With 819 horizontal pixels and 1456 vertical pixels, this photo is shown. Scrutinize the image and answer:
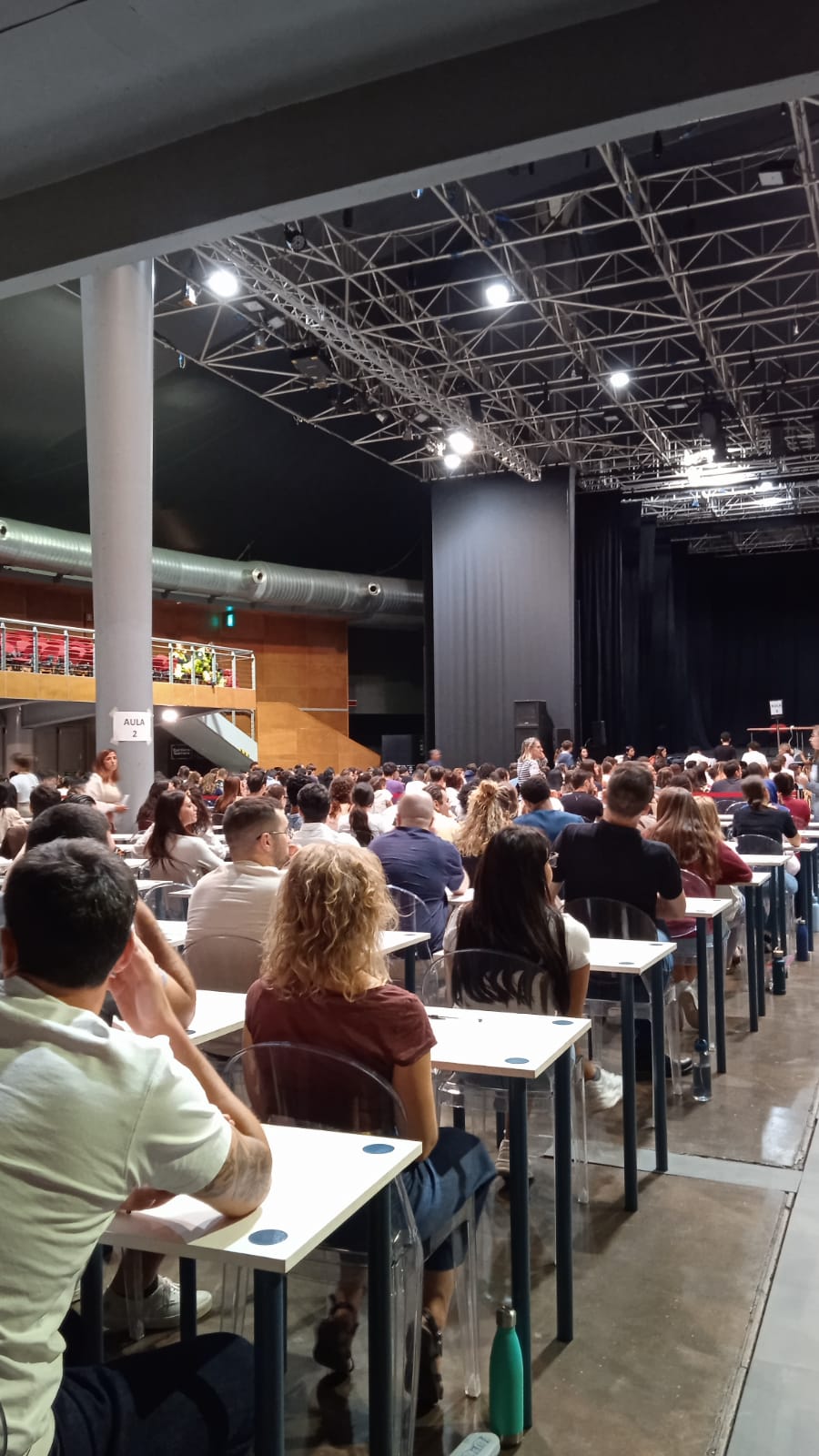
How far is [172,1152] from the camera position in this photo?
143 cm

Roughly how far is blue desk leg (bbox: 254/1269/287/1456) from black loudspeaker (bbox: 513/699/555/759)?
16.1 m

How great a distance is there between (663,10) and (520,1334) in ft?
11.0

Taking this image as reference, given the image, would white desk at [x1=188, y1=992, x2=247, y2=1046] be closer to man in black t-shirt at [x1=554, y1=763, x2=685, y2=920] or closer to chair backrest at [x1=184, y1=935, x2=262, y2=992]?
chair backrest at [x1=184, y1=935, x2=262, y2=992]

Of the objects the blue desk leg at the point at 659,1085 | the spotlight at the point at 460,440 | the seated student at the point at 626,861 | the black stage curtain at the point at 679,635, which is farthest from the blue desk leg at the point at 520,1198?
the black stage curtain at the point at 679,635

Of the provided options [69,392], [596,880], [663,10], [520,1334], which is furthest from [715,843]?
[69,392]

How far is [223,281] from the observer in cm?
1084

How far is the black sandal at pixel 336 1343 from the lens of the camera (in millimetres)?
2176

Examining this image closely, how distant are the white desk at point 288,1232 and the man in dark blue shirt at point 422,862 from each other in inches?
112

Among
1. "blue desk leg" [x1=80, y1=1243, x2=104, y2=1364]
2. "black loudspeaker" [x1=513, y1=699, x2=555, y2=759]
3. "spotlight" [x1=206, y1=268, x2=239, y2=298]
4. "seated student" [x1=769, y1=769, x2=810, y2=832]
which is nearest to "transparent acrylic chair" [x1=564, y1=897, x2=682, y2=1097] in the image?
"blue desk leg" [x1=80, y1=1243, x2=104, y2=1364]

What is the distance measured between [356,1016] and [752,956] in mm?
3867

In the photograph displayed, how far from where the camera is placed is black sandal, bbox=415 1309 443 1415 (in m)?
2.34

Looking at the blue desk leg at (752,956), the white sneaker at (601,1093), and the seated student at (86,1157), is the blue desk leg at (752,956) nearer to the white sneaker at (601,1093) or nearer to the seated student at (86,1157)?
the white sneaker at (601,1093)

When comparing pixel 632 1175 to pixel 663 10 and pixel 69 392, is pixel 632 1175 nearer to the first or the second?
pixel 663 10

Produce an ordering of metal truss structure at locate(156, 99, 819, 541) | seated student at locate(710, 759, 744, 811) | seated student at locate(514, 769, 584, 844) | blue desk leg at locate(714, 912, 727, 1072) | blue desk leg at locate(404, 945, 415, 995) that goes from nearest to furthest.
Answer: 1. blue desk leg at locate(404, 945, 415, 995)
2. blue desk leg at locate(714, 912, 727, 1072)
3. seated student at locate(514, 769, 584, 844)
4. seated student at locate(710, 759, 744, 811)
5. metal truss structure at locate(156, 99, 819, 541)
